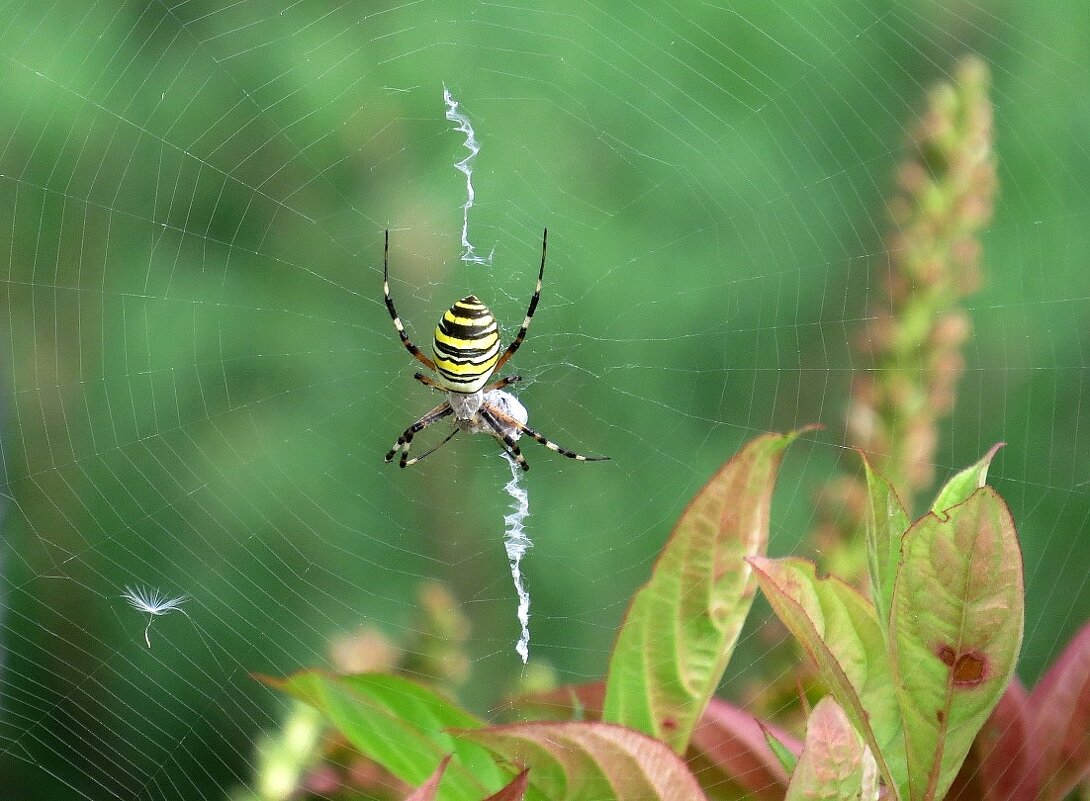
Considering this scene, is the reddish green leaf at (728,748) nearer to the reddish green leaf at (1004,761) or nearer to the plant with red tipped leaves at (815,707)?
the plant with red tipped leaves at (815,707)

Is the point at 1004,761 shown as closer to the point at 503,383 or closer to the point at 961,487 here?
the point at 961,487

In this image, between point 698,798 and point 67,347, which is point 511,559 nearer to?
point 67,347

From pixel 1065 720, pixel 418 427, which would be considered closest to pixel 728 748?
pixel 1065 720

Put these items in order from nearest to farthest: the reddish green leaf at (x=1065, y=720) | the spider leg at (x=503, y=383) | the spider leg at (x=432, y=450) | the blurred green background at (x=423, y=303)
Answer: the reddish green leaf at (x=1065, y=720) < the spider leg at (x=503, y=383) < the spider leg at (x=432, y=450) < the blurred green background at (x=423, y=303)

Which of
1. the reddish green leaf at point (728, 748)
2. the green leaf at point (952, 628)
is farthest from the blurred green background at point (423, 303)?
the green leaf at point (952, 628)

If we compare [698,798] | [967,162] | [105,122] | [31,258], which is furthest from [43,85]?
[698,798]
